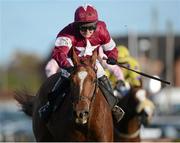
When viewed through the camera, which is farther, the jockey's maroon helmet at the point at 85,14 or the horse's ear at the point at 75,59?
the jockey's maroon helmet at the point at 85,14

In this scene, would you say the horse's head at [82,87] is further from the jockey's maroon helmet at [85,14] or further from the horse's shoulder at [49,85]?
the horse's shoulder at [49,85]

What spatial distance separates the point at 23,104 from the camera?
43.7 ft

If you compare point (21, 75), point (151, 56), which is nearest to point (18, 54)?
point (21, 75)

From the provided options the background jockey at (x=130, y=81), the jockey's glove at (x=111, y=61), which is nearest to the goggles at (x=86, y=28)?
the jockey's glove at (x=111, y=61)

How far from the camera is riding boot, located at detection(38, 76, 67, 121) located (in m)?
10.1

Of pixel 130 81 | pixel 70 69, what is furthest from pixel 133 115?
pixel 70 69

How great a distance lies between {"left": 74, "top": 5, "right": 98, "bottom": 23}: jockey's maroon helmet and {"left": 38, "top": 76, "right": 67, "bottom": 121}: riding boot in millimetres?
760

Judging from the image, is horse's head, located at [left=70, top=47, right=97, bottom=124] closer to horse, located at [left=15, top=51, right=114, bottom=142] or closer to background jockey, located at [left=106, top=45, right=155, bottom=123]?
horse, located at [left=15, top=51, right=114, bottom=142]

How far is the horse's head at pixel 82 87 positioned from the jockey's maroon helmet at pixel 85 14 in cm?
61

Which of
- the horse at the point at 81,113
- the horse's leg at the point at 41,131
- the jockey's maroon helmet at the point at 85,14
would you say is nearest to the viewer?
the horse at the point at 81,113

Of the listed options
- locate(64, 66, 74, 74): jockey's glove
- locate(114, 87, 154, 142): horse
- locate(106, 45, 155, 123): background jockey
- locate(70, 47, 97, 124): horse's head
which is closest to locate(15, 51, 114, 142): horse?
locate(70, 47, 97, 124): horse's head

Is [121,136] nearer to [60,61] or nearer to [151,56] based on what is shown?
[60,61]

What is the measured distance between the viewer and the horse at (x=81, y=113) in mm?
9000

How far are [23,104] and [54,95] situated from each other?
3.15 meters
